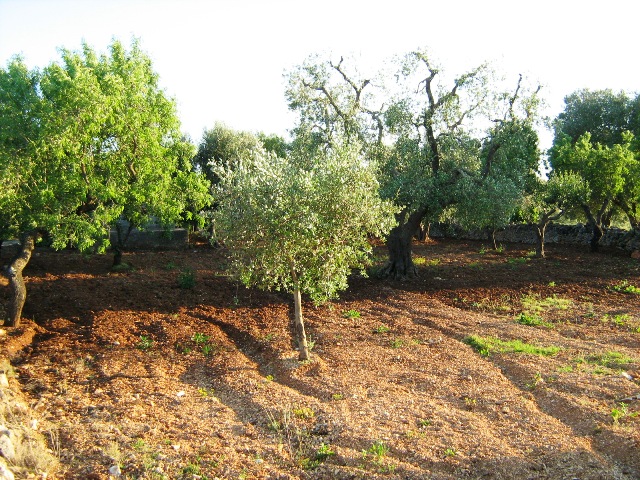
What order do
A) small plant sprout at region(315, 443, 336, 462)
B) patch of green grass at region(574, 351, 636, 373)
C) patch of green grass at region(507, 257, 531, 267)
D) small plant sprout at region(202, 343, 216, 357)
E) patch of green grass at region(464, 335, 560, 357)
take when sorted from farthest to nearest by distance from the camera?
1. patch of green grass at region(507, 257, 531, 267)
2. small plant sprout at region(202, 343, 216, 357)
3. patch of green grass at region(464, 335, 560, 357)
4. patch of green grass at region(574, 351, 636, 373)
5. small plant sprout at region(315, 443, 336, 462)

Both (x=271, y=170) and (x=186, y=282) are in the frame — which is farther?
(x=186, y=282)

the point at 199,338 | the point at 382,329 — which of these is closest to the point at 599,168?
the point at 382,329

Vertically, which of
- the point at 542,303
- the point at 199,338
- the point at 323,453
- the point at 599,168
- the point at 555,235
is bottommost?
the point at 323,453

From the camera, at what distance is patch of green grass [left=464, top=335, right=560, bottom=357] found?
12.5 meters

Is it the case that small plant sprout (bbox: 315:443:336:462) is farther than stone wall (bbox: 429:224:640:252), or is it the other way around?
stone wall (bbox: 429:224:640:252)

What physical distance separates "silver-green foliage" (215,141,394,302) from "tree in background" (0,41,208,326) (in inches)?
157

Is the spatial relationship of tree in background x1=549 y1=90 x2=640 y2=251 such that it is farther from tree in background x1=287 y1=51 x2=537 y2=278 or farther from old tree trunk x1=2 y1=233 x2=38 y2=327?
old tree trunk x1=2 y1=233 x2=38 y2=327

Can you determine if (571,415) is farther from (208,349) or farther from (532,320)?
(208,349)

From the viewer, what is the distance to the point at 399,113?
19.1 meters

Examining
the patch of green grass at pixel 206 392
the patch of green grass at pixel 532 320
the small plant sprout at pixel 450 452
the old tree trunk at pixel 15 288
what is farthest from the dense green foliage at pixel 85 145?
the patch of green grass at pixel 532 320

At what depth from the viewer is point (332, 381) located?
431 inches

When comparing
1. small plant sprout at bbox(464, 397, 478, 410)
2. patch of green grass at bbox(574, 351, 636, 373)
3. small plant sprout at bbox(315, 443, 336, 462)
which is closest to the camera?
small plant sprout at bbox(315, 443, 336, 462)

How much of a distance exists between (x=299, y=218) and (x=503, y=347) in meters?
6.15

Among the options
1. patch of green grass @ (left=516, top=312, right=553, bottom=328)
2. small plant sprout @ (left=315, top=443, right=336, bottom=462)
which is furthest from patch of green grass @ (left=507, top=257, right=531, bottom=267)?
small plant sprout @ (left=315, top=443, right=336, bottom=462)
